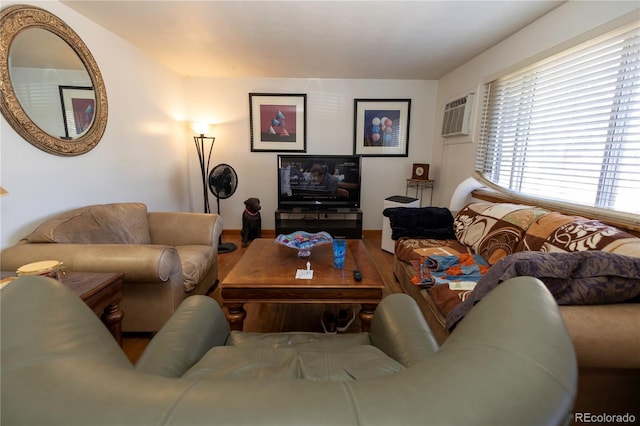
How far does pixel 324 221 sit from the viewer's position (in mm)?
3740

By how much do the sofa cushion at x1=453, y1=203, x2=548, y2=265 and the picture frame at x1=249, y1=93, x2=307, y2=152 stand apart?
2457mm

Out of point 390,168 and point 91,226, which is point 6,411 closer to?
point 91,226

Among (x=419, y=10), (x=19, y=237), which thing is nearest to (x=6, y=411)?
(x=19, y=237)

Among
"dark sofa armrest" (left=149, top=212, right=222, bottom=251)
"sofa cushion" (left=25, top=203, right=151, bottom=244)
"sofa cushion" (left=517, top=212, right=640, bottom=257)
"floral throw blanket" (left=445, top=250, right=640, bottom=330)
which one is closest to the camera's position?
"floral throw blanket" (left=445, top=250, right=640, bottom=330)

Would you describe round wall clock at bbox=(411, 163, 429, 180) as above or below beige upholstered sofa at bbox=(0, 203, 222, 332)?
above

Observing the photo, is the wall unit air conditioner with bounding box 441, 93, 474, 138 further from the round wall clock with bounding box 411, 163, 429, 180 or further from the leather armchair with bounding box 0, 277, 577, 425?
the leather armchair with bounding box 0, 277, 577, 425

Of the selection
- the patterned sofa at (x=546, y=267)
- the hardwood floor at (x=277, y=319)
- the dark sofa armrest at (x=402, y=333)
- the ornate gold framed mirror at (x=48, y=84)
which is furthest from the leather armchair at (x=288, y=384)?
the ornate gold framed mirror at (x=48, y=84)

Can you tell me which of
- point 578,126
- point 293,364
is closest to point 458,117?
point 578,126

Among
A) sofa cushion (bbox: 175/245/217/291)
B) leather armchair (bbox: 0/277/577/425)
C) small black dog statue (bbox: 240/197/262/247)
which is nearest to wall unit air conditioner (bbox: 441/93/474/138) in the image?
small black dog statue (bbox: 240/197/262/247)

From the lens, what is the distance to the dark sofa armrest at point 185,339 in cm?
78

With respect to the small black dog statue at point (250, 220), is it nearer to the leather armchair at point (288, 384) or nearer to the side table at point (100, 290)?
the side table at point (100, 290)

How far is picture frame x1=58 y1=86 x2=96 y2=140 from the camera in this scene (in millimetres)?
1907

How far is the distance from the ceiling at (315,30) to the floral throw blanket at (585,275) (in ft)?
6.17

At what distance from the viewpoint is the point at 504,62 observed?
245 cm
